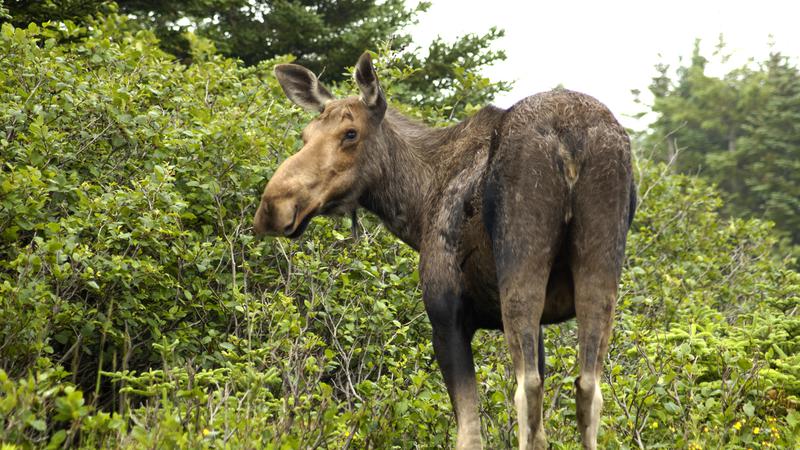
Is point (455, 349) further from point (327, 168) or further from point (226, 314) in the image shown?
point (226, 314)

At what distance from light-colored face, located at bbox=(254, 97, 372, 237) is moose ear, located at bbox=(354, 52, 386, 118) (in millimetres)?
61

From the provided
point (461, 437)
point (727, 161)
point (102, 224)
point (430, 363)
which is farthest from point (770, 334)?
point (727, 161)

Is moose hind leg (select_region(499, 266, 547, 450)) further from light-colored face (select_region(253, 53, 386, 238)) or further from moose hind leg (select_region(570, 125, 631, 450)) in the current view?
light-colored face (select_region(253, 53, 386, 238))

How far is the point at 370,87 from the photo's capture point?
5605 millimetres

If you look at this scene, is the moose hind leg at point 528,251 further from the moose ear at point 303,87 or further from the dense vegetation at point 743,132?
the dense vegetation at point 743,132

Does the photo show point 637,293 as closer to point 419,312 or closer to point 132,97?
point 419,312

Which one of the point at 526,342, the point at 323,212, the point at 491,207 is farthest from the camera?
the point at 323,212

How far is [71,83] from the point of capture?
788 cm

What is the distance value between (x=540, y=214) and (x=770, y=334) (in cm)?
424

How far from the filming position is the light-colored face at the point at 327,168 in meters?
Answer: 5.27

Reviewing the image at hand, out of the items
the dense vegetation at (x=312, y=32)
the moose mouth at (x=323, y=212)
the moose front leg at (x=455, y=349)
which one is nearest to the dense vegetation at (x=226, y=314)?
the moose front leg at (x=455, y=349)

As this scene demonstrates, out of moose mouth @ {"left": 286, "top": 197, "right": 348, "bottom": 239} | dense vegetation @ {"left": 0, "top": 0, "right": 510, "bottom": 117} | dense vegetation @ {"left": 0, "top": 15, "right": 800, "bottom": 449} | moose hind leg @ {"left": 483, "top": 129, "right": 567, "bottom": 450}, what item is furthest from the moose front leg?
dense vegetation @ {"left": 0, "top": 0, "right": 510, "bottom": 117}

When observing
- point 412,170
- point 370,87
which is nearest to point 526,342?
point 412,170

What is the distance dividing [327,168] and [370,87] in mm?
578
